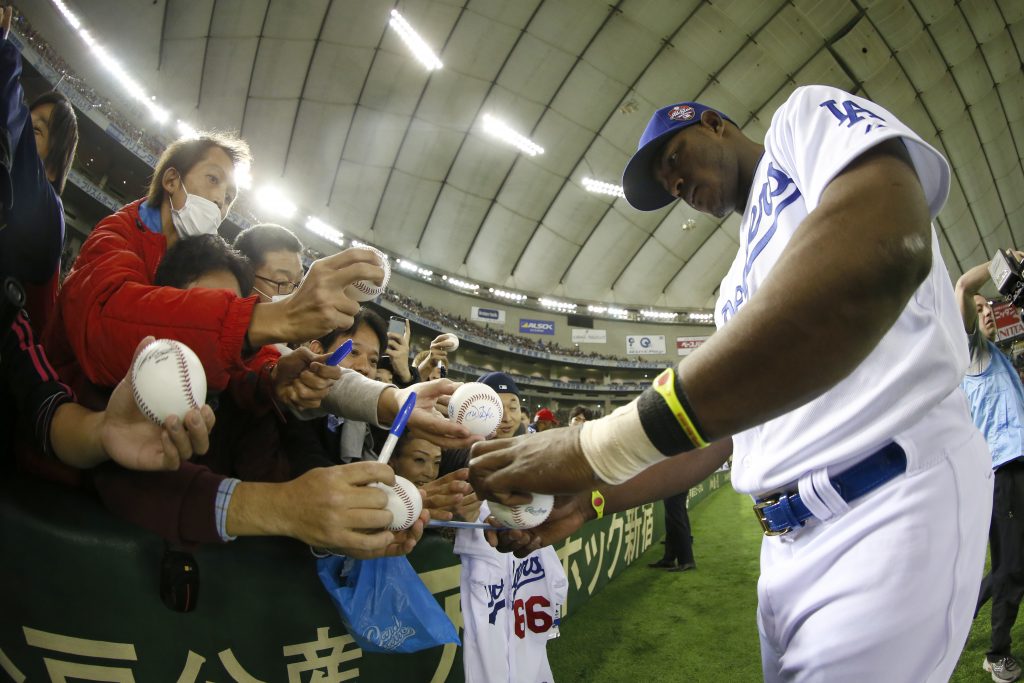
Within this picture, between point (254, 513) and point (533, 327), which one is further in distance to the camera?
point (533, 327)

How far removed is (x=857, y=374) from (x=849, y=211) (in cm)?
40

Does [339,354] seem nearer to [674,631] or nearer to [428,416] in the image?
[428,416]

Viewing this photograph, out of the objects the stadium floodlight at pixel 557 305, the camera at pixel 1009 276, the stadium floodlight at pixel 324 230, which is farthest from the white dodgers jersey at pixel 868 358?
the stadium floodlight at pixel 557 305

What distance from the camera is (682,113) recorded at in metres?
1.81

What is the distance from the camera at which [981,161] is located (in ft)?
76.0

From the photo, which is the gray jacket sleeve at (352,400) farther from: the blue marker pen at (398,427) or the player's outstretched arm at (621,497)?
the player's outstretched arm at (621,497)

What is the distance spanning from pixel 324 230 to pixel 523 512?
78.9 feet

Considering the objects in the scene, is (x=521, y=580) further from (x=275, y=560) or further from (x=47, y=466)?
(x=47, y=466)

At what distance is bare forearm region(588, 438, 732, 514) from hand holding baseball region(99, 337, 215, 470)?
1.26 meters

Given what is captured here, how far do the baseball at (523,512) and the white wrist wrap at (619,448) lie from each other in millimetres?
284

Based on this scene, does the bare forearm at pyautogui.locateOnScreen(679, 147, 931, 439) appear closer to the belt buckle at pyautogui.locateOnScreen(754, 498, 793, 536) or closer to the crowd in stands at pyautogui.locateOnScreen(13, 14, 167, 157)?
the belt buckle at pyautogui.locateOnScreen(754, 498, 793, 536)

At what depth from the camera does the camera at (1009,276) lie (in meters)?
2.54

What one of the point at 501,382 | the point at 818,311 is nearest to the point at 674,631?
the point at 501,382

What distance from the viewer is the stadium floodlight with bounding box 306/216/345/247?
73.3 ft
